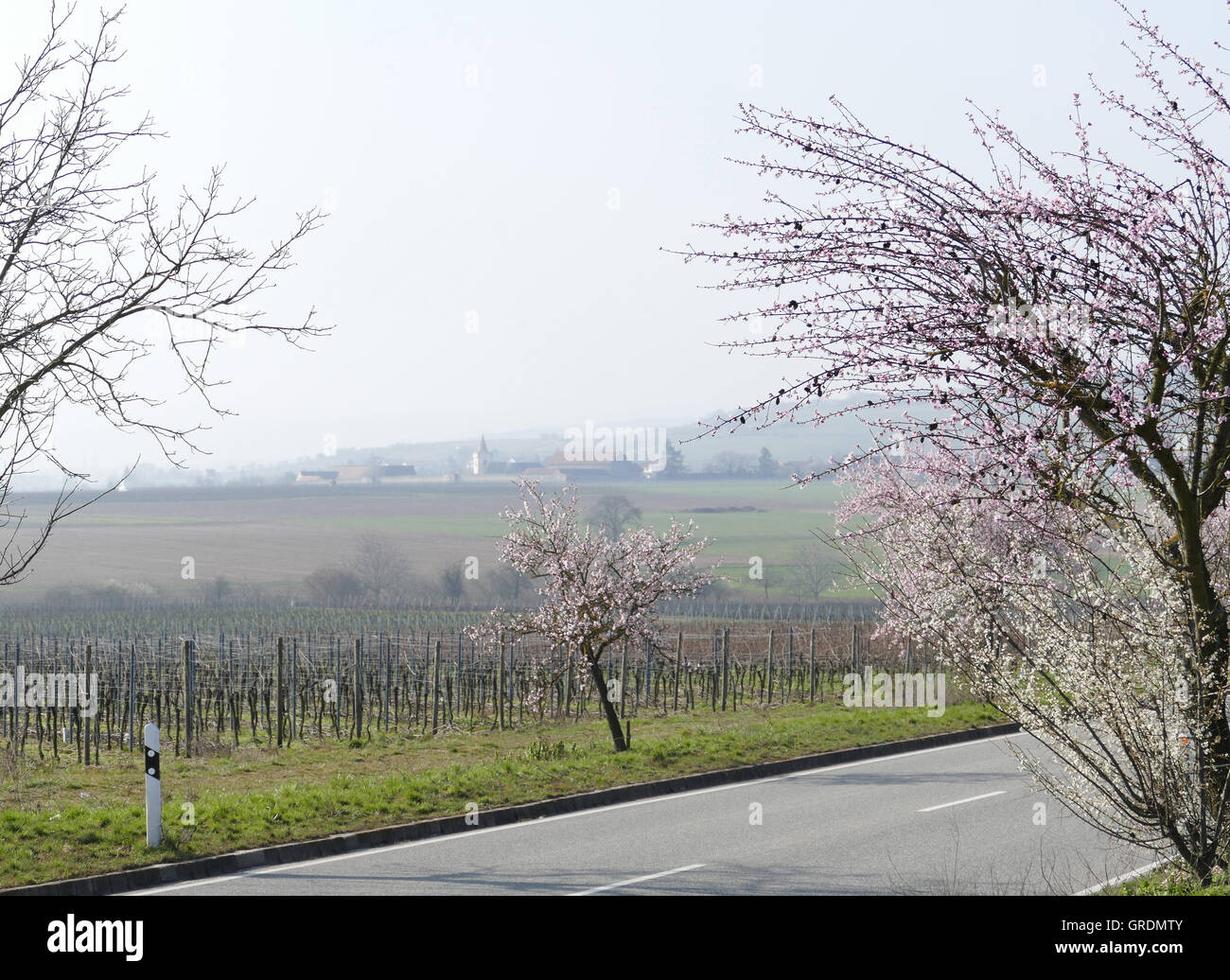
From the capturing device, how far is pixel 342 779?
16047mm

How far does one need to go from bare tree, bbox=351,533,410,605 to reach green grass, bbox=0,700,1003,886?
86779 mm

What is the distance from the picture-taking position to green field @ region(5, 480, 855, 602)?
385ft

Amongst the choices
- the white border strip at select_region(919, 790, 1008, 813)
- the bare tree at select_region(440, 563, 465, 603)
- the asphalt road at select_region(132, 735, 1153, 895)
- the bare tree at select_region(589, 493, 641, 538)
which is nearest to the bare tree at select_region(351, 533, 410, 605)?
the bare tree at select_region(440, 563, 465, 603)

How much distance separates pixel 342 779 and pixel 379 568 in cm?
10562

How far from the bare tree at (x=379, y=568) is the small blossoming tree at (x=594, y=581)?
89375 millimetres

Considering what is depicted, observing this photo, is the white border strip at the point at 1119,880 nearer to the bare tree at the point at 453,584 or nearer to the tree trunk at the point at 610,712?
the tree trunk at the point at 610,712

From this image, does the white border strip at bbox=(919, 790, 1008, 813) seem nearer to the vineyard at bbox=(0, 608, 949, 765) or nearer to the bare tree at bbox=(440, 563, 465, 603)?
the vineyard at bbox=(0, 608, 949, 765)

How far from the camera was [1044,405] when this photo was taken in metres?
6.61

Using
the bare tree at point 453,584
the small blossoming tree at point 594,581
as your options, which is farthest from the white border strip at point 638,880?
the bare tree at point 453,584

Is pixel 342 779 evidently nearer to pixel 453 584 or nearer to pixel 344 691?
pixel 344 691

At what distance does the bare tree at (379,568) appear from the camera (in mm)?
115938

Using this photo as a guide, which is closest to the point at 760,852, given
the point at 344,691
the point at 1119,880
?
the point at 1119,880

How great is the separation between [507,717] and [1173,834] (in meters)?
25.6

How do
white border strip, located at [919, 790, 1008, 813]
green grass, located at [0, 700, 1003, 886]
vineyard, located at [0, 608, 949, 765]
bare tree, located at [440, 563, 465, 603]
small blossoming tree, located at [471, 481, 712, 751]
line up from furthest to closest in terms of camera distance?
bare tree, located at [440, 563, 465, 603] → vineyard, located at [0, 608, 949, 765] → small blossoming tree, located at [471, 481, 712, 751] → white border strip, located at [919, 790, 1008, 813] → green grass, located at [0, 700, 1003, 886]
